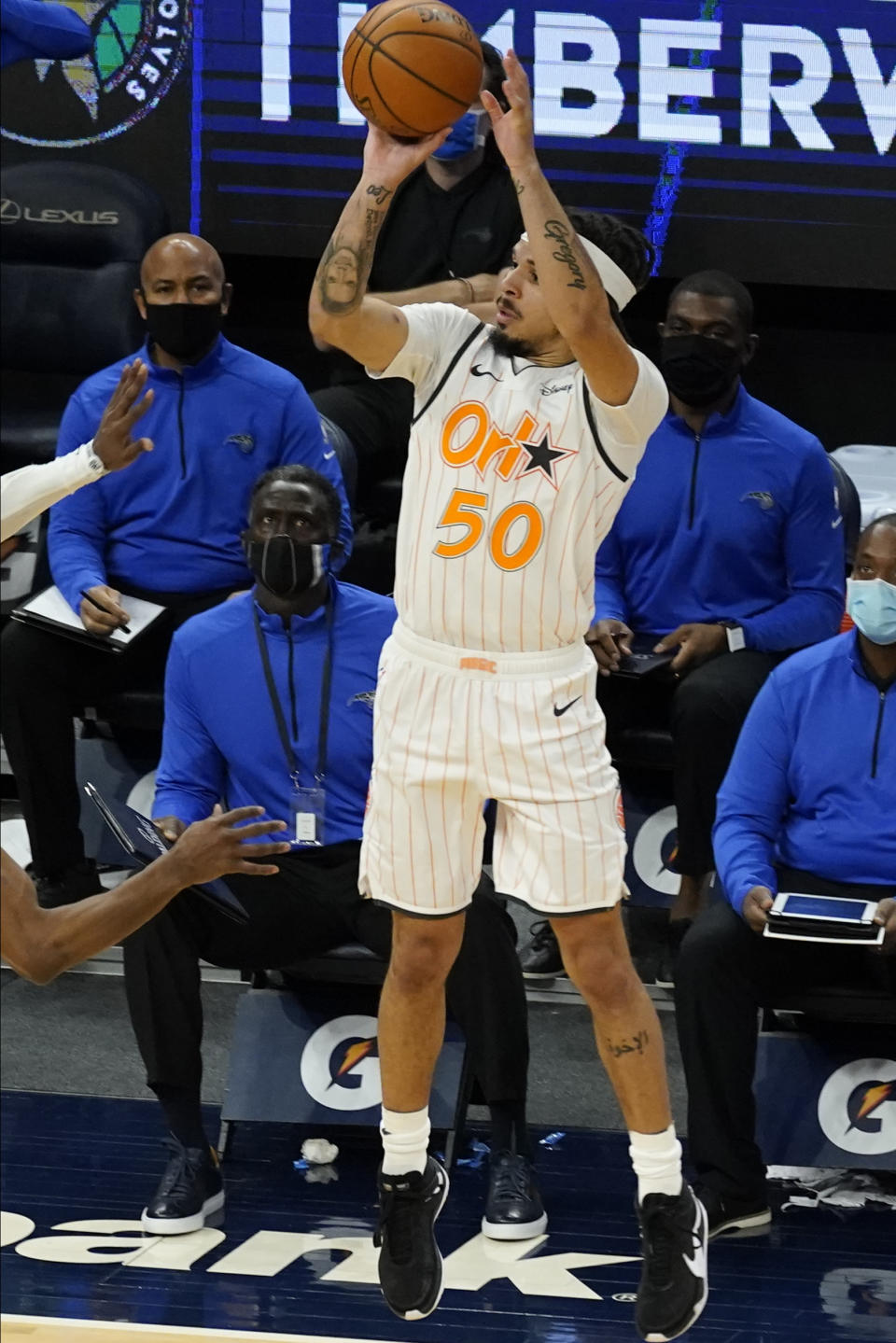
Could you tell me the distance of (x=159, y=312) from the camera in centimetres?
566

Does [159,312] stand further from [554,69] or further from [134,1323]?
[134,1323]

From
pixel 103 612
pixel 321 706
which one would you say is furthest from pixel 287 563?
pixel 103 612

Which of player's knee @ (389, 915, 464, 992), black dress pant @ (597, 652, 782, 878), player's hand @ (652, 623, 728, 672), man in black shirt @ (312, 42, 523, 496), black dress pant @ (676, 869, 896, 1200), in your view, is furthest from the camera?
man in black shirt @ (312, 42, 523, 496)

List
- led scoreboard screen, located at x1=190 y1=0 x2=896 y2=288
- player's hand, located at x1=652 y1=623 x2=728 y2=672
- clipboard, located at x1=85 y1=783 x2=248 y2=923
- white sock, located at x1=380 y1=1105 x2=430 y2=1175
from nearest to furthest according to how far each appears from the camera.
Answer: white sock, located at x1=380 y1=1105 x2=430 y2=1175, clipboard, located at x1=85 y1=783 x2=248 y2=923, player's hand, located at x1=652 y1=623 x2=728 y2=672, led scoreboard screen, located at x1=190 y1=0 x2=896 y2=288

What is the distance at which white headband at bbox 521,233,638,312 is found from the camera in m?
3.36

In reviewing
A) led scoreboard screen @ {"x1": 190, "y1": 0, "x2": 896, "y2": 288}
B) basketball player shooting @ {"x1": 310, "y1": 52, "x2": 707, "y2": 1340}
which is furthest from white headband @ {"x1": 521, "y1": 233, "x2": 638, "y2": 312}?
led scoreboard screen @ {"x1": 190, "y1": 0, "x2": 896, "y2": 288}

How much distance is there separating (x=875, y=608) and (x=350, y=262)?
201 centimetres

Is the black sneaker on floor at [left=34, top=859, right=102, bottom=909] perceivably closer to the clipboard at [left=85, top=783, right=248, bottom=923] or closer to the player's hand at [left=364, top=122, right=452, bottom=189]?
the clipboard at [left=85, top=783, right=248, bottom=923]

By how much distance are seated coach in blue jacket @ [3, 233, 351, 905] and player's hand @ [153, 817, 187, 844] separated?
968mm

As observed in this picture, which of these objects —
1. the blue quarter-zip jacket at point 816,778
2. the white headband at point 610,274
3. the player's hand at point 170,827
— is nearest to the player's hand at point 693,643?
the blue quarter-zip jacket at point 816,778

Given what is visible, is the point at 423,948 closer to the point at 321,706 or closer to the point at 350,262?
the point at 350,262

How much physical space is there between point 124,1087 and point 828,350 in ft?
13.1

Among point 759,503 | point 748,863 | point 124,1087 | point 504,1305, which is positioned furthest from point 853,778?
point 124,1087

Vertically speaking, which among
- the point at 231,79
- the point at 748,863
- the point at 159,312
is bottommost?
the point at 748,863
